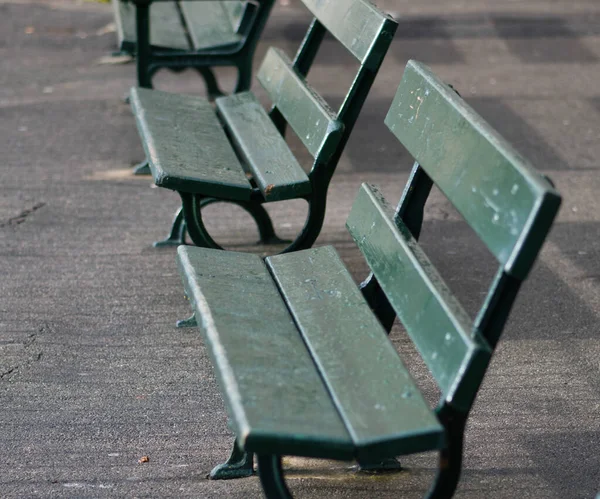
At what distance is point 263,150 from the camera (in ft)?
13.5

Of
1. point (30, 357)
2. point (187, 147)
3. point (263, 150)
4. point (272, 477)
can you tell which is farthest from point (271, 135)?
point (272, 477)

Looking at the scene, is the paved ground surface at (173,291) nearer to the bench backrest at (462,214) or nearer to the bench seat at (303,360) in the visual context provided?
the bench seat at (303,360)

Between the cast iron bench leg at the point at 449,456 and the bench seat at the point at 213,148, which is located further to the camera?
the bench seat at the point at 213,148

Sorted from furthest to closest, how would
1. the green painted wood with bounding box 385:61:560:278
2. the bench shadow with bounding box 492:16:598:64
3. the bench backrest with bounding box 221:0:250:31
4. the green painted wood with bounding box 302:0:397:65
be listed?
the bench shadow with bounding box 492:16:598:64, the bench backrest with bounding box 221:0:250:31, the green painted wood with bounding box 302:0:397:65, the green painted wood with bounding box 385:61:560:278

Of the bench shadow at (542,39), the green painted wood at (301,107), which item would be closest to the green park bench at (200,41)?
the green painted wood at (301,107)

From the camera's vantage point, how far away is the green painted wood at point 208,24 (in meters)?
5.95

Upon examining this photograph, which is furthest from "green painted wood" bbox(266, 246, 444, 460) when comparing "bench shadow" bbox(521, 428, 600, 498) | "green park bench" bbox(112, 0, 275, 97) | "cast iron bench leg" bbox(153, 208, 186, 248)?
"green park bench" bbox(112, 0, 275, 97)

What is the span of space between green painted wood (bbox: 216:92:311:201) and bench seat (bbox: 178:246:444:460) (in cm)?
51

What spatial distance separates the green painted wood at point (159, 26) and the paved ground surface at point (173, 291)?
0.59 metres

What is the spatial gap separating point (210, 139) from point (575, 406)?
1.90 m

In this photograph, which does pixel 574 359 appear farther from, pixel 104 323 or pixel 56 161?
pixel 56 161

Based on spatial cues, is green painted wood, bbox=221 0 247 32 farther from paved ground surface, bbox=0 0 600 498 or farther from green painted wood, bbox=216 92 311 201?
green painted wood, bbox=216 92 311 201

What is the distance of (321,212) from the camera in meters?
3.86

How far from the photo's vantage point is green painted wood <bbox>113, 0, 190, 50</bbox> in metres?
6.00
